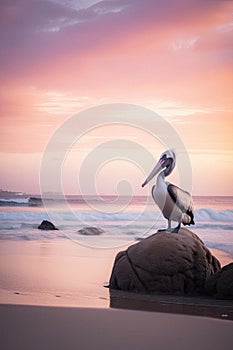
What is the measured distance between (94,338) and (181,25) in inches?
109

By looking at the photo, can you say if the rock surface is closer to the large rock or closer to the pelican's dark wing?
the large rock

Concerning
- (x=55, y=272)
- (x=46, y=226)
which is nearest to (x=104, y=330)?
(x=55, y=272)

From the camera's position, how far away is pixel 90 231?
5.86 m

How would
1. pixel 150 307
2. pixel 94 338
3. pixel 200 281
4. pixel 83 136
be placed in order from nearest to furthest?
1. pixel 94 338
2. pixel 150 307
3. pixel 200 281
4. pixel 83 136

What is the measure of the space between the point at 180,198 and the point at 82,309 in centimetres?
115

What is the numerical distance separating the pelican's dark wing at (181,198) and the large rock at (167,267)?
0.22 m

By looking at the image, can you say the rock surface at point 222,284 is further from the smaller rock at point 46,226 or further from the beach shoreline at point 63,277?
the smaller rock at point 46,226

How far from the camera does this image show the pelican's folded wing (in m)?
4.93

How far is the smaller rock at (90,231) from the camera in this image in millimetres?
5848

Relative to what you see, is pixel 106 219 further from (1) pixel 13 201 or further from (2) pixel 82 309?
(2) pixel 82 309

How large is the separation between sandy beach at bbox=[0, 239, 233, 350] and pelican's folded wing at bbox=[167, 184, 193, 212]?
0.65 meters

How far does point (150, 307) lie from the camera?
452cm

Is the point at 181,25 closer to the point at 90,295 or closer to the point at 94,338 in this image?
the point at 90,295

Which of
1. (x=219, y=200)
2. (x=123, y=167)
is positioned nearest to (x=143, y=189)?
(x=123, y=167)
